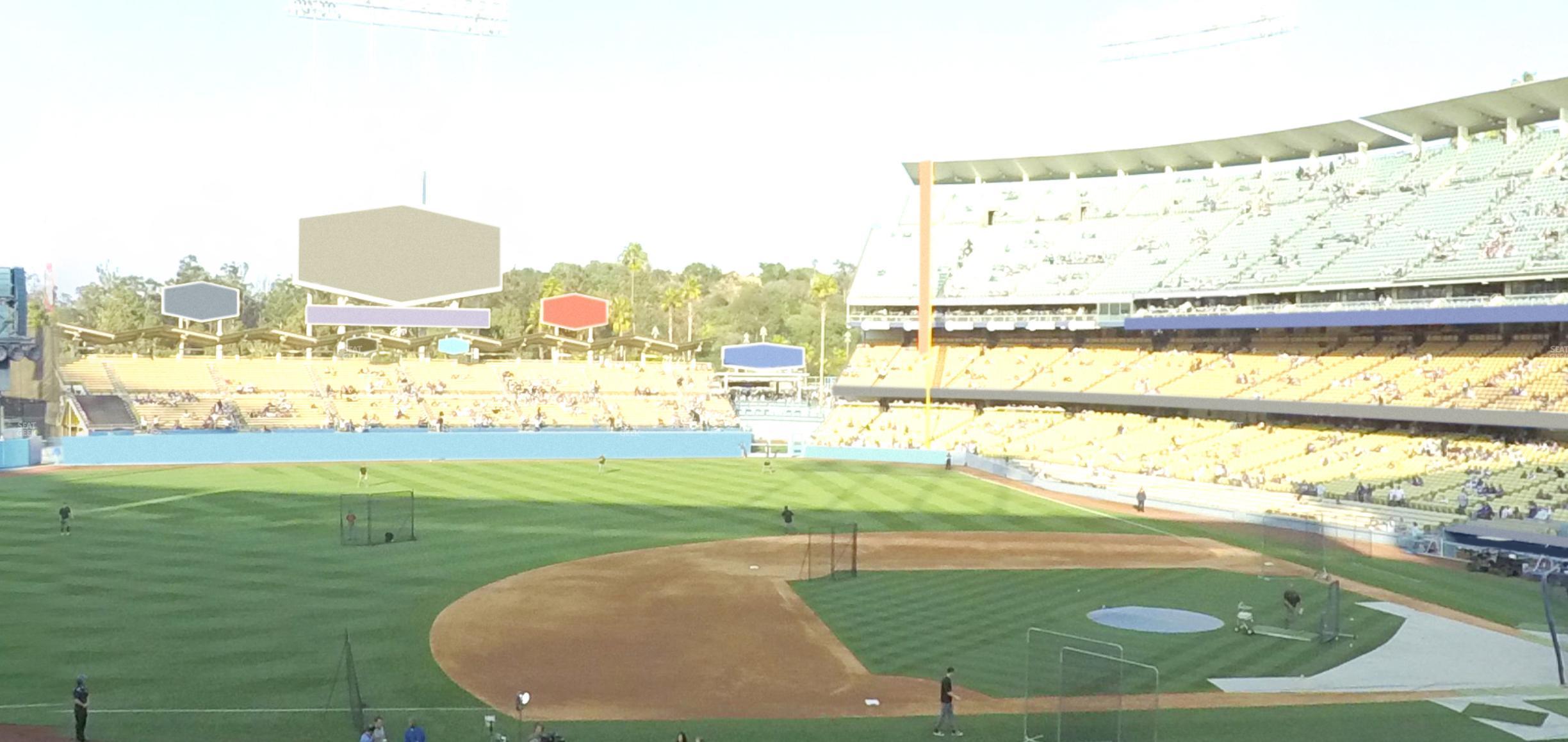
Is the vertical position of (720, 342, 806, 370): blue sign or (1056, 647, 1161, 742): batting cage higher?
(720, 342, 806, 370): blue sign

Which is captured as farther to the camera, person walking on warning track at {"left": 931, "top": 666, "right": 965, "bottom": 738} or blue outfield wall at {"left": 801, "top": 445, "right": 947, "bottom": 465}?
blue outfield wall at {"left": 801, "top": 445, "right": 947, "bottom": 465}

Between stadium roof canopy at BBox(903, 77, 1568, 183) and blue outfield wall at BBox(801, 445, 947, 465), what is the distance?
22393mm

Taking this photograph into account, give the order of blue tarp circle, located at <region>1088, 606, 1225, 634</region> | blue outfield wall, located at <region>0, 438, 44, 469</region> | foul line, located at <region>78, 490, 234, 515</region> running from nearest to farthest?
1. blue tarp circle, located at <region>1088, 606, 1225, 634</region>
2. foul line, located at <region>78, 490, 234, 515</region>
3. blue outfield wall, located at <region>0, 438, 44, 469</region>

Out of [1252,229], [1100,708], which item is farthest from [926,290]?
[1100,708]

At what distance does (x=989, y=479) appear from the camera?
58.2 metres

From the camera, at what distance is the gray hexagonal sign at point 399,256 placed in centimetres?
6388

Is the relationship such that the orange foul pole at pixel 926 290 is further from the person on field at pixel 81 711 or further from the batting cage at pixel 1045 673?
the person on field at pixel 81 711

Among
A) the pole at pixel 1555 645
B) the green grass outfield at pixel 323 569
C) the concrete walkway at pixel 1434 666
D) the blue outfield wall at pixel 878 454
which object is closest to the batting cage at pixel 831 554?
the green grass outfield at pixel 323 569

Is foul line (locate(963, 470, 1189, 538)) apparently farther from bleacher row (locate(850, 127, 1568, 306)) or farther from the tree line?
the tree line

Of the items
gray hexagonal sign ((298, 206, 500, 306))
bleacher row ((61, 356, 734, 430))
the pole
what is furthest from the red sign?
the pole

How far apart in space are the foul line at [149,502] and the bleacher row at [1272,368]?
1577 inches

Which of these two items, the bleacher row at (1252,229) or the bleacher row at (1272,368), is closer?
the bleacher row at (1272,368)

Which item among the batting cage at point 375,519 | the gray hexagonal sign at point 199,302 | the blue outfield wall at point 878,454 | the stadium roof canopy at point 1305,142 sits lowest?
the batting cage at point 375,519

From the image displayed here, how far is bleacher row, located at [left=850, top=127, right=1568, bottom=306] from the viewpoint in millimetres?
50094
